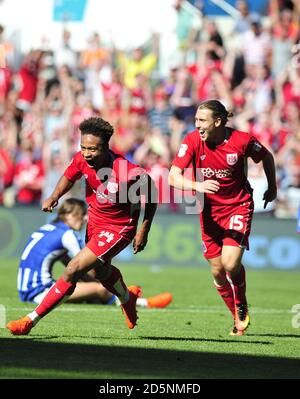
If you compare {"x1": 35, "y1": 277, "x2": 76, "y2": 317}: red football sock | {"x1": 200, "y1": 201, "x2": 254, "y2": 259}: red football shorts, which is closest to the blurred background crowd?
{"x1": 200, "y1": 201, "x2": 254, "y2": 259}: red football shorts

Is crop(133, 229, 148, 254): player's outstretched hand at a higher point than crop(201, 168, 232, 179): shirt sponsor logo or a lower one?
lower

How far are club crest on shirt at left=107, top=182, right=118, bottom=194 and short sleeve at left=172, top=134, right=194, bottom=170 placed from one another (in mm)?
792

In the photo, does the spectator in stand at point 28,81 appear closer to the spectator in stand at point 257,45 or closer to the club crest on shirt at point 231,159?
the spectator in stand at point 257,45

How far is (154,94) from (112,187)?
45.8 ft

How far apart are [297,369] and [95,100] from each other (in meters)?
15.7

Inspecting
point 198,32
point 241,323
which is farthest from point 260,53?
point 241,323

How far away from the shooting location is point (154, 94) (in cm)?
2355

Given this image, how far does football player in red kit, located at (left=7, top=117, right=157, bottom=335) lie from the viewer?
379 inches

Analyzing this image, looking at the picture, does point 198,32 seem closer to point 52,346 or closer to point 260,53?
point 260,53

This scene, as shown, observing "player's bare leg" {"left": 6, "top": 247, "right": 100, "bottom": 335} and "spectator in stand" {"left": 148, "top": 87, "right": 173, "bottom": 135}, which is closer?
"player's bare leg" {"left": 6, "top": 247, "right": 100, "bottom": 335}

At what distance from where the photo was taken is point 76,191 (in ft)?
67.3

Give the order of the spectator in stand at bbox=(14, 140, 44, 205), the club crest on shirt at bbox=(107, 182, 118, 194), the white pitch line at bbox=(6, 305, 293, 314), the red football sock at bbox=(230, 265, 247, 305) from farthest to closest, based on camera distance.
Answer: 1. the spectator in stand at bbox=(14, 140, 44, 205)
2. the white pitch line at bbox=(6, 305, 293, 314)
3. the red football sock at bbox=(230, 265, 247, 305)
4. the club crest on shirt at bbox=(107, 182, 118, 194)

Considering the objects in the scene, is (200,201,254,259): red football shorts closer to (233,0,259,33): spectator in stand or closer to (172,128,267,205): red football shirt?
(172,128,267,205): red football shirt

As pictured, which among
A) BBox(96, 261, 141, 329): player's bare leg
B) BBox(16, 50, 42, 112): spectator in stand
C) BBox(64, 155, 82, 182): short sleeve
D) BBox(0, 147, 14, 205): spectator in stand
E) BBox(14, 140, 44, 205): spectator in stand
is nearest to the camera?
BBox(64, 155, 82, 182): short sleeve
